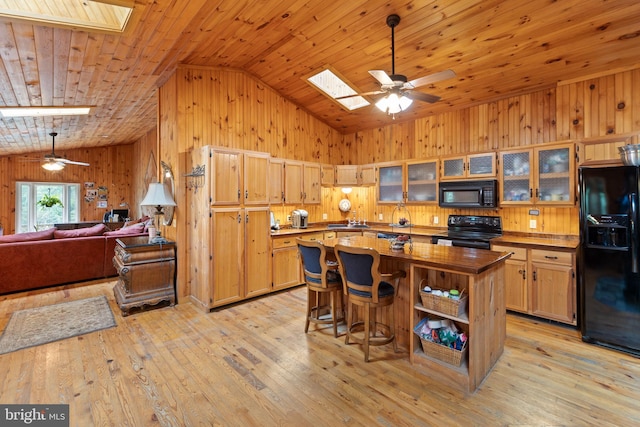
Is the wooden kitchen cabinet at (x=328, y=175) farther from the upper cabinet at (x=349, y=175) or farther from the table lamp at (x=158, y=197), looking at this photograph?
the table lamp at (x=158, y=197)

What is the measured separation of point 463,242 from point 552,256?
94 centimetres

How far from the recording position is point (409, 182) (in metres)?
5.08

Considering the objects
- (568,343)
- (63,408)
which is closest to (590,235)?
(568,343)

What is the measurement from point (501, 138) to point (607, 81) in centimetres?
121

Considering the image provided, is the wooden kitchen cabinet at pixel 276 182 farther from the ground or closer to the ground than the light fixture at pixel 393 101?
closer to the ground

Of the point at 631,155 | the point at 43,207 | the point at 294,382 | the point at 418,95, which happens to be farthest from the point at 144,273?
the point at 43,207

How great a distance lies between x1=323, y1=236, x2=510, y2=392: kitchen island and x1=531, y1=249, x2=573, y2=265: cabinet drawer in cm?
110

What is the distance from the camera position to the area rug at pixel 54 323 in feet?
9.82

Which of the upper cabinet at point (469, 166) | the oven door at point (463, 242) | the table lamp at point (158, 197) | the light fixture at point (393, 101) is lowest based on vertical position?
the oven door at point (463, 242)

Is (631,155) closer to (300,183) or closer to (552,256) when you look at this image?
(552,256)

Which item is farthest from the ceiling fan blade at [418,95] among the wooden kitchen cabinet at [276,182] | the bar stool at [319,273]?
the wooden kitchen cabinet at [276,182]

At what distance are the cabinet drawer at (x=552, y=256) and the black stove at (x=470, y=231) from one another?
1.57 ft

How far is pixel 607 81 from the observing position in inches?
138

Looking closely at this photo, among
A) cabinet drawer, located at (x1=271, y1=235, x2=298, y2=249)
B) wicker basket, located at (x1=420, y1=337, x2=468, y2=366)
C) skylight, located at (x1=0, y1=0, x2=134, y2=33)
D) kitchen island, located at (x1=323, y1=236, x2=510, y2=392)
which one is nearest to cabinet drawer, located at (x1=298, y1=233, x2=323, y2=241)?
cabinet drawer, located at (x1=271, y1=235, x2=298, y2=249)
